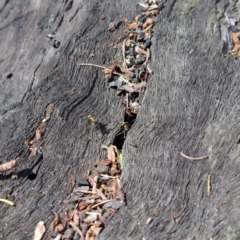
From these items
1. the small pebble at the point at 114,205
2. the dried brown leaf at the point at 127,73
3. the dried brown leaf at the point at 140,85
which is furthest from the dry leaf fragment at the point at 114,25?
the small pebble at the point at 114,205

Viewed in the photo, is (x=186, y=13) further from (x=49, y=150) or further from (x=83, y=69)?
(x=49, y=150)

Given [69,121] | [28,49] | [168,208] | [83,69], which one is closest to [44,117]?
[69,121]

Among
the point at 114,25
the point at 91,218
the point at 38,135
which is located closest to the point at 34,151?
the point at 38,135

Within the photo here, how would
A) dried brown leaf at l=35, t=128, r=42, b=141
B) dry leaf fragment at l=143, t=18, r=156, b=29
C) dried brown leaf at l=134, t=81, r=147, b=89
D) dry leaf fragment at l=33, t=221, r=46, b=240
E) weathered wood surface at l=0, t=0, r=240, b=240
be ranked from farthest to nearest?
dry leaf fragment at l=143, t=18, r=156, b=29 < dried brown leaf at l=134, t=81, r=147, b=89 < dried brown leaf at l=35, t=128, r=42, b=141 < dry leaf fragment at l=33, t=221, r=46, b=240 < weathered wood surface at l=0, t=0, r=240, b=240

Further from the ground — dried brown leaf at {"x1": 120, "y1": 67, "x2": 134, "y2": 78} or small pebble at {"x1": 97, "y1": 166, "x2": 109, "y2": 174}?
dried brown leaf at {"x1": 120, "y1": 67, "x2": 134, "y2": 78}

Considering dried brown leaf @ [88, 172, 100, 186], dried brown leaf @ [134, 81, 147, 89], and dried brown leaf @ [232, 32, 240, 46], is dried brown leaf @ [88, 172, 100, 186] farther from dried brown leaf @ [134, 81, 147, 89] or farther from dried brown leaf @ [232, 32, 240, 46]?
dried brown leaf @ [232, 32, 240, 46]

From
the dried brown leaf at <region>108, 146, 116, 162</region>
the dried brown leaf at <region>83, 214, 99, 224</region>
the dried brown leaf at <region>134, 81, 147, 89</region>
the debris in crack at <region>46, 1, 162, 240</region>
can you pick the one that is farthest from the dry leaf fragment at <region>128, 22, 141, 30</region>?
the dried brown leaf at <region>83, 214, 99, 224</region>

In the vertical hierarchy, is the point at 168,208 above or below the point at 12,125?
below
